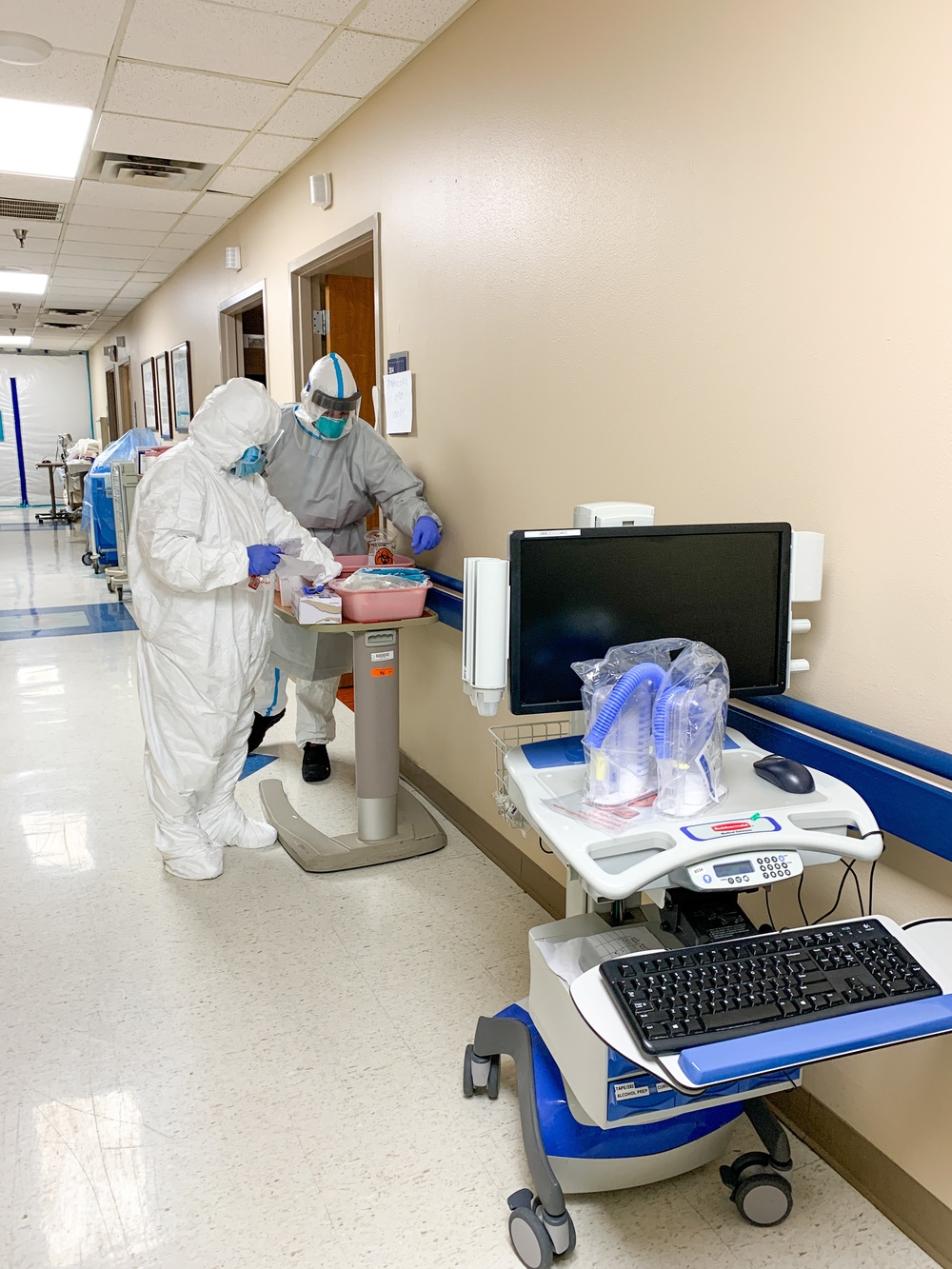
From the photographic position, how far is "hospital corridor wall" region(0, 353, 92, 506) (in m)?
14.0

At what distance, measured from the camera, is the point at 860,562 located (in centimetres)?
Answer: 159

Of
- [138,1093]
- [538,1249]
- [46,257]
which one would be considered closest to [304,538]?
[138,1093]

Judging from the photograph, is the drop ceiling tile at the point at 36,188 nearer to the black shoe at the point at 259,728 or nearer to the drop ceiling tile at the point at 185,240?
the drop ceiling tile at the point at 185,240

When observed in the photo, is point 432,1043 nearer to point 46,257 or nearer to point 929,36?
point 929,36

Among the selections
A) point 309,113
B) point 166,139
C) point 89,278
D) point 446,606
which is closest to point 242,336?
point 166,139

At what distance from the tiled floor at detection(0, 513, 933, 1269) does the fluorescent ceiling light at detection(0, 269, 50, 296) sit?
19.9ft

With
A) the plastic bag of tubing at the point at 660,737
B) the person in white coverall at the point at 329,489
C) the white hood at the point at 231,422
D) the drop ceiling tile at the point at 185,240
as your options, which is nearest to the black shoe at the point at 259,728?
the person in white coverall at the point at 329,489

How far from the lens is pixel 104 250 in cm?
646

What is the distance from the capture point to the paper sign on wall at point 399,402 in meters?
3.36

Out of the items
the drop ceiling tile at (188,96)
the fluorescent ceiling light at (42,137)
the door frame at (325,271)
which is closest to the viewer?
the drop ceiling tile at (188,96)

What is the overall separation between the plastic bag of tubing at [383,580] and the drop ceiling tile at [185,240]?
3999mm

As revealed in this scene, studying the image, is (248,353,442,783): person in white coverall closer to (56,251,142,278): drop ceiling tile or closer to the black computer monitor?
the black computer monitor

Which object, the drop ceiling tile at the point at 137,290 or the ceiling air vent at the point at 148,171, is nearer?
the ceiling air vent at the point at 148,171

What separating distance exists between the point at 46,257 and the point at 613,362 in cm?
620
